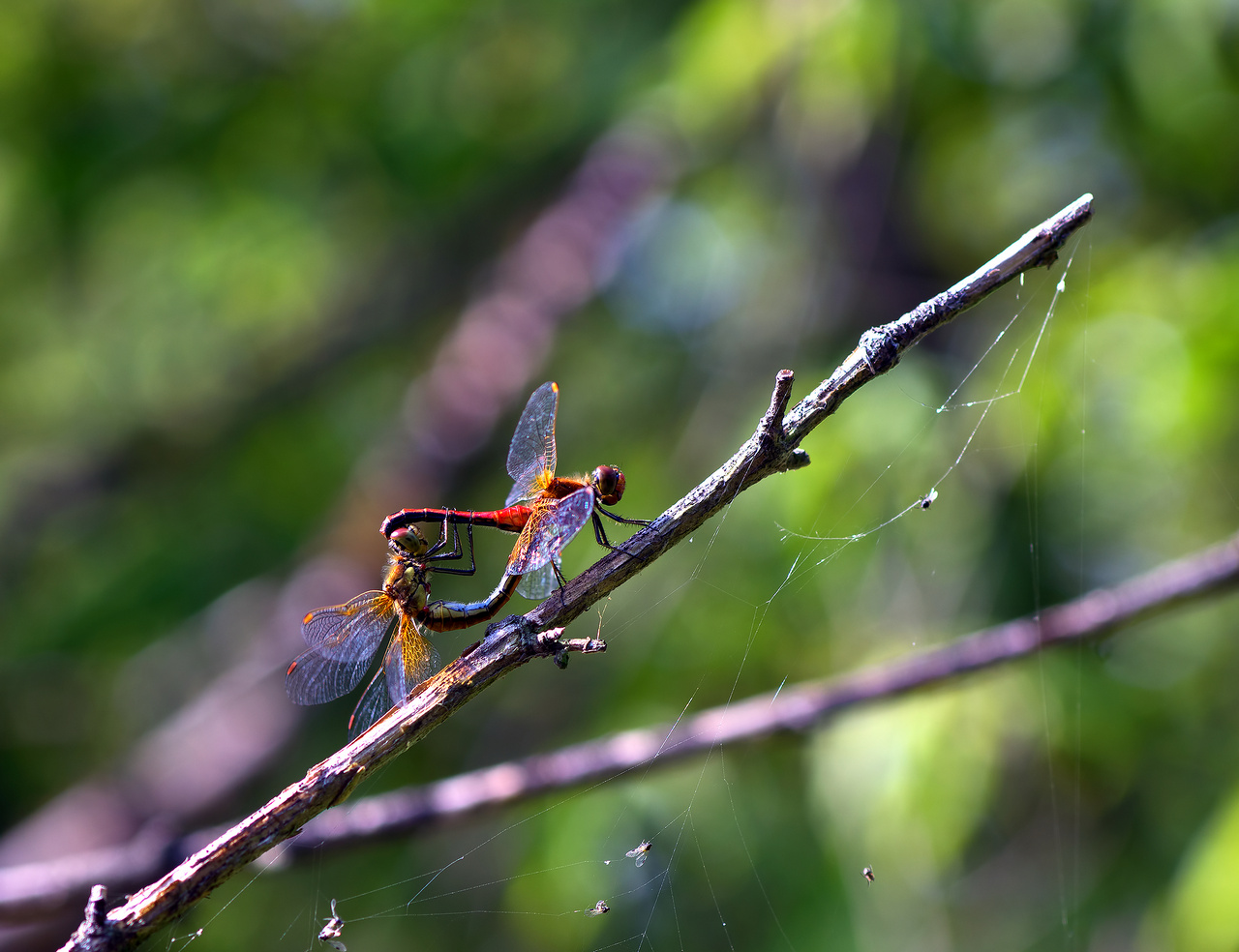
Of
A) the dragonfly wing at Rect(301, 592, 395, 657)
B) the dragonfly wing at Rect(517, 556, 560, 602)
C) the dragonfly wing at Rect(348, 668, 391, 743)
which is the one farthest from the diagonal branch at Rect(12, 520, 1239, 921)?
the dragonfly wing at Rect(517, 556, 560, 602)

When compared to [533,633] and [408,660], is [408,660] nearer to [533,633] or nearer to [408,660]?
[408,660]

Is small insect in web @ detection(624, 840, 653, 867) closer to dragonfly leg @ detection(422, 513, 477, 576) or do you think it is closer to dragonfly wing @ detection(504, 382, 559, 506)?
dragonfly leg @ detection(422, 513, 477, 576)

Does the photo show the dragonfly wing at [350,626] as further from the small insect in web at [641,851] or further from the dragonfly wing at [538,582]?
the small insect in web at [641,851]

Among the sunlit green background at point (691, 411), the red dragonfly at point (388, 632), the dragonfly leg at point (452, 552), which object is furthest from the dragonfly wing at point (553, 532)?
the sunlit green background at point (691, 411)

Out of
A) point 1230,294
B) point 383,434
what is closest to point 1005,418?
point 1230,294

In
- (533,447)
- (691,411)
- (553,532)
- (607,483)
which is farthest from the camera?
(691,411)

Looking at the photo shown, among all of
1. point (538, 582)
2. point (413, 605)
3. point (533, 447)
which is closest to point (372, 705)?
point (413, 605)

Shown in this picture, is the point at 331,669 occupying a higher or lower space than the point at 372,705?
higher
